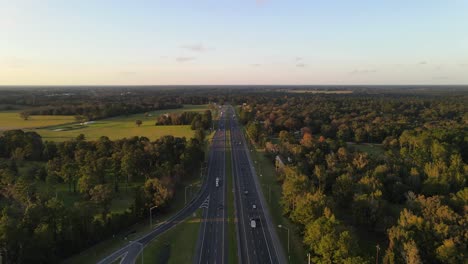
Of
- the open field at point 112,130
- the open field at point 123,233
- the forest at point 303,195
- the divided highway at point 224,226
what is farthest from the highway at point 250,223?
the open field at point 112,130

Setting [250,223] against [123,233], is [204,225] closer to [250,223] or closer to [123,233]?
[250,223]

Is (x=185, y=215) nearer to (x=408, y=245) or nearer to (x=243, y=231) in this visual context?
(x=243, y=231)

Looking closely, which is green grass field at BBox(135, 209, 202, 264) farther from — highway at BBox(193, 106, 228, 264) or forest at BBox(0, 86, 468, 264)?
forest at BBox(0, 86, 468, 264)

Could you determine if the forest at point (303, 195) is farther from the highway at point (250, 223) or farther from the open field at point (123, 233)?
the highway at point (250, 223)

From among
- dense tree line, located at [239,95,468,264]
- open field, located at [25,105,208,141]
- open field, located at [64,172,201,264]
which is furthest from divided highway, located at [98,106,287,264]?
open field, located at [25,105,208,141]

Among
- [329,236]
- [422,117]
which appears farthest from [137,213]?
[422,117]

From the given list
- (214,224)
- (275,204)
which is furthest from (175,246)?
(275,204)
